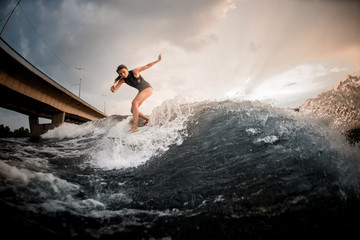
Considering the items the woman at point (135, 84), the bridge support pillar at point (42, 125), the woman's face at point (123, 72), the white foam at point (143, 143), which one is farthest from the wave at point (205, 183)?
the bridge support pillar at point (42, 125)

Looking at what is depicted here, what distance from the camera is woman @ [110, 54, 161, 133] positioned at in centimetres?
470

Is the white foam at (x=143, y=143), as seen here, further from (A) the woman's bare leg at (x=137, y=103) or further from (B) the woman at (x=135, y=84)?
(B) the woman at (x=135, y=84)

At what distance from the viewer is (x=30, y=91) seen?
1139cm

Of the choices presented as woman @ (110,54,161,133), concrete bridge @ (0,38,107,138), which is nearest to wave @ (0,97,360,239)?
woman @ (110,54,161,133)

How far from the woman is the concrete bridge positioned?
328 inches

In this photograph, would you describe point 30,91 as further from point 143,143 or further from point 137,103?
point 143,143

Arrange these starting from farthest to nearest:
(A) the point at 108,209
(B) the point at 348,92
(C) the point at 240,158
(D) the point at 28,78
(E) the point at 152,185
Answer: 1. (D) the point at 28,78
2. (B) the point at 348,92
3. (C) the point at 240,158
4. (E) the point at 152,185
5. (A) the point at 108,209

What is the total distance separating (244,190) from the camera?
6.23 feet

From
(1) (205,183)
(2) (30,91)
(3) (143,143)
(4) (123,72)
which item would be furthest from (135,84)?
(2) (30,91)

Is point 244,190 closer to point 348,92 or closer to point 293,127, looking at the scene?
point 293,127

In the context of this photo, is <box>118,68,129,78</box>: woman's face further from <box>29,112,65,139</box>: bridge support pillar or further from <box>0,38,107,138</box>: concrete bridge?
<box>29,112,65,139</box>: bridge support pillar

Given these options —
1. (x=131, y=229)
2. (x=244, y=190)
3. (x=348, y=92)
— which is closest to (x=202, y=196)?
(x=244, y=190)

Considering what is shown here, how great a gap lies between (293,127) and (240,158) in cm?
161

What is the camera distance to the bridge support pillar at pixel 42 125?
16.1m
